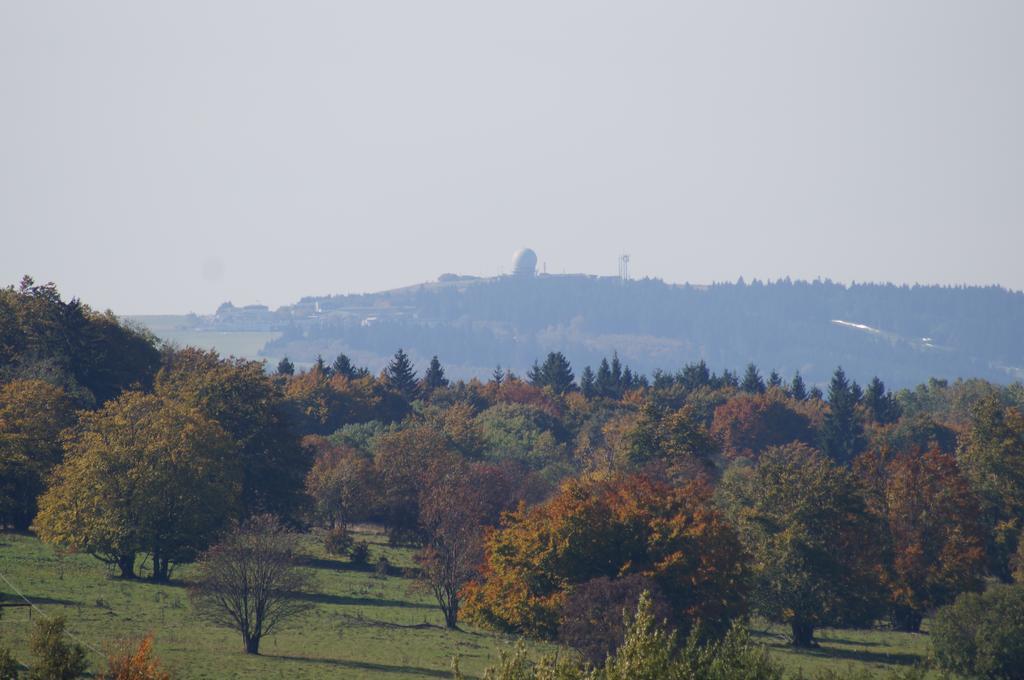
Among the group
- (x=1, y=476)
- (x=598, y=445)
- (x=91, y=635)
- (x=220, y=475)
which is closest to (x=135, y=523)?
(x=220, y=475)

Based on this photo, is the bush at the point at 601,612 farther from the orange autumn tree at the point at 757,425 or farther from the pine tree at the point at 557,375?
the pine tree at the point at 557,375

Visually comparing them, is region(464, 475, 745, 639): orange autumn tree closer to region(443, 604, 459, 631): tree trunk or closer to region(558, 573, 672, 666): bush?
region(558, 573, 672, 666): bush

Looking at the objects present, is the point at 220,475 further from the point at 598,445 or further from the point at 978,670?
the point at 598,445

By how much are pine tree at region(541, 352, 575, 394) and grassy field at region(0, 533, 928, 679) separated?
353 ft

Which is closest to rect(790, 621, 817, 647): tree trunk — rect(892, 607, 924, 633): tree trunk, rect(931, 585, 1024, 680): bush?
rect(931, 585, 1024, 680): bush

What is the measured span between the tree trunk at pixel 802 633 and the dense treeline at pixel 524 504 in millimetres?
91

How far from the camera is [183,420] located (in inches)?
2537

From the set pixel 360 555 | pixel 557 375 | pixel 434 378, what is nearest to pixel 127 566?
pixel 360 555

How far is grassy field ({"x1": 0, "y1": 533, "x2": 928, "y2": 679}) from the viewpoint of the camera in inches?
1783

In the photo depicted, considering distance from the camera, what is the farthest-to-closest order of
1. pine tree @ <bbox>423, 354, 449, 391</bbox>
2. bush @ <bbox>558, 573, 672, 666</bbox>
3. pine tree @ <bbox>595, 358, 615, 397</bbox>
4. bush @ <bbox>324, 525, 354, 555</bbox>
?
1. pine tree @ <bbox>595, 358, 615, 397</bbox>
2. pine tree @ <bbox>423, 354, 449, 391</bbox>
3. bush @ <bbox>324, 525, 354, 555</bbox>
4. bush @ <bbox>558, 573, 672, 666</bbox>

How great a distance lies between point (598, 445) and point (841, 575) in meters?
57.9

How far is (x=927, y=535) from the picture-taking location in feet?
226

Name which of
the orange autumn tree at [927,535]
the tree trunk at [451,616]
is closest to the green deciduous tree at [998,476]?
the orange autumn tree at [927,535]

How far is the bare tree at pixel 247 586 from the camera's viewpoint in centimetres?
4981
